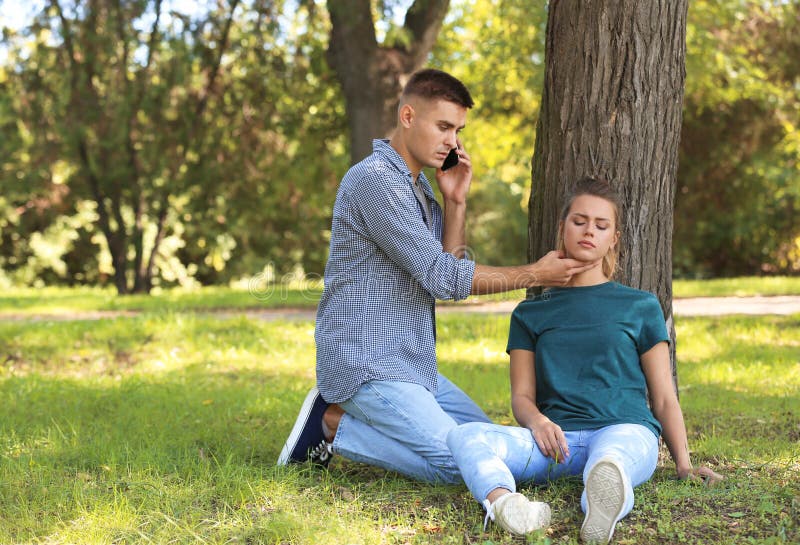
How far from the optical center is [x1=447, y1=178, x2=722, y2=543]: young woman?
355cm

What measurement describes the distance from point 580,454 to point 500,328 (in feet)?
16.9

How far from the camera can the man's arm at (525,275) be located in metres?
3.80

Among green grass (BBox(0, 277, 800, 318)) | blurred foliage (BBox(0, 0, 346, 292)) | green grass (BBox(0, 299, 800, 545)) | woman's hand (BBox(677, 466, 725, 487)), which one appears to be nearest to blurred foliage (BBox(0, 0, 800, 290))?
blurred foliage (BBox(0, 0, 346, 292))

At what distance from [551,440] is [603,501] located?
1.66 feet

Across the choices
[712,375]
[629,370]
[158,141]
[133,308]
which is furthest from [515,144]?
[629,370]

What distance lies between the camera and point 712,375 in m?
6.51

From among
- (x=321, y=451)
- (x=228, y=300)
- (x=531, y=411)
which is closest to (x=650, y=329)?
(x=531, y=411)

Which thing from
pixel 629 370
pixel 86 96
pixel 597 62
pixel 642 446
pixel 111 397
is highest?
pixel 86 96

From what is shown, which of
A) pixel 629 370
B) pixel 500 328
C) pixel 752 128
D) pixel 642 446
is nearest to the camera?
pixel 642 446

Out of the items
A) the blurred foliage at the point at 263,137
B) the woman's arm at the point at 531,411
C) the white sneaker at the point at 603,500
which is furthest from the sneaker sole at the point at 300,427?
the blurred foliage at the point at 263,137

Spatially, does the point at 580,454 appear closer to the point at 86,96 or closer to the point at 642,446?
the point at 642,446

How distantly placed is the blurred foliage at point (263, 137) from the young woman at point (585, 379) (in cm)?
749

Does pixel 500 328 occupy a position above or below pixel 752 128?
below

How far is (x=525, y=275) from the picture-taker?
3.79 metres
